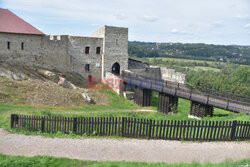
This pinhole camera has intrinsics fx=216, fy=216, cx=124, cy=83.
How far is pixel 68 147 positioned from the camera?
9.32 metres

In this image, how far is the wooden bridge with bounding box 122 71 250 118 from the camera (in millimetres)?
15627

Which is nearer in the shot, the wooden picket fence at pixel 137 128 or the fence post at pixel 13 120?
the wooden picket fence at pixel 137 128

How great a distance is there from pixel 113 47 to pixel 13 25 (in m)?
12.1

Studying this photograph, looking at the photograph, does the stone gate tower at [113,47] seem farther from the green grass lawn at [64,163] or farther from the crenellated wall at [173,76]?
the green grass lawn at [64,163]

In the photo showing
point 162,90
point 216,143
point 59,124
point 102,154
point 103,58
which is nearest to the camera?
point 102,154

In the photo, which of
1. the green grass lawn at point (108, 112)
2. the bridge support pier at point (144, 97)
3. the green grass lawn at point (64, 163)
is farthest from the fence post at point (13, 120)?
the bridge support pier at point (144, 97)

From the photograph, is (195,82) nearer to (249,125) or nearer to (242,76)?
(242,76)

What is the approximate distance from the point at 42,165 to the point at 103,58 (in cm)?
2243

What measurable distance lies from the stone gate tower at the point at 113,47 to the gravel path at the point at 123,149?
65.6 ft

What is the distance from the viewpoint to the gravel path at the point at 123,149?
8672 mm

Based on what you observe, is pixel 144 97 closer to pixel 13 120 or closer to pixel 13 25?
pixel 13 120

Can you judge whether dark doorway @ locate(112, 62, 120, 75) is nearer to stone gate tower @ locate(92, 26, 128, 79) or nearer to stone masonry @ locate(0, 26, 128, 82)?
stone gate tower @ locate(92, 26, 128, 79)

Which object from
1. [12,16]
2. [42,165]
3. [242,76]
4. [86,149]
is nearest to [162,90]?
[86,149]

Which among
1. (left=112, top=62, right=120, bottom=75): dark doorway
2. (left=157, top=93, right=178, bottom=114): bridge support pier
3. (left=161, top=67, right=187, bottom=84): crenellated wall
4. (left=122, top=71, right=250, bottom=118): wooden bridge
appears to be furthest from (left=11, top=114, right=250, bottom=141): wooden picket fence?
(left=112, top=62, right=120, bottom=75): dark doorway
